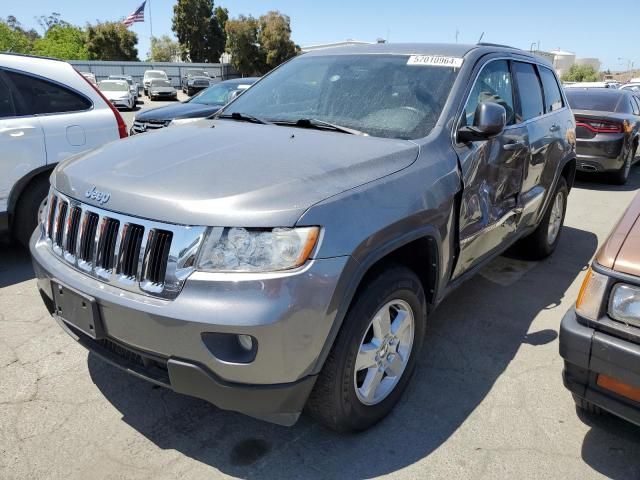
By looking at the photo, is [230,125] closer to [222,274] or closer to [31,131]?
[222,274]

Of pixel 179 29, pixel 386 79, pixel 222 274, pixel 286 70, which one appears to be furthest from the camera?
pixel 179 29

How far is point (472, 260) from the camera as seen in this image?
3.35m

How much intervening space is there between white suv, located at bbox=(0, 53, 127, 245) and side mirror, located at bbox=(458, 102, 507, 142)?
11.2 feet

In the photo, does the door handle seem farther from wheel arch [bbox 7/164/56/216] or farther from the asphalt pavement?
wheel arch [bbox 7/164/56/216]

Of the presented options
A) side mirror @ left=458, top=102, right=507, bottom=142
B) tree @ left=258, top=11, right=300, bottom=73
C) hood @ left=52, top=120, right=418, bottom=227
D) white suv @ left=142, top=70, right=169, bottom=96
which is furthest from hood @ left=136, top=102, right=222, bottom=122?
tree @ left=258, top=11, right=300, bottom=73

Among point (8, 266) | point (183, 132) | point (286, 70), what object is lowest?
point (8, 266)

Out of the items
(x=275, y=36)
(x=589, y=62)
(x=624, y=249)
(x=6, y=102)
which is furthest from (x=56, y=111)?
(x=589, y=62)

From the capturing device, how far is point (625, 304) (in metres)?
2.08

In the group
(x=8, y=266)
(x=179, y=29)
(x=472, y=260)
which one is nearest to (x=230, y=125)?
(x=472, y=260)

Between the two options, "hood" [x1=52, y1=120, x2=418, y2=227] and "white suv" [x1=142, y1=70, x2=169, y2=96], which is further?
"white suv" [x1=142, y1=70, x2=169, y2=96]

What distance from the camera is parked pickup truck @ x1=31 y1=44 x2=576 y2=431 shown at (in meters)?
2.00

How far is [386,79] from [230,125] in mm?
999

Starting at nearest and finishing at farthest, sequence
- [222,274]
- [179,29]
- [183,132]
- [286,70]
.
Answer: [222,274] → [183,132] → [286,70] → [179,29]

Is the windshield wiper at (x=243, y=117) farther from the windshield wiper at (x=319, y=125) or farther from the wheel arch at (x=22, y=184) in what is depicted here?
the wheel arch at (x=22, y=184)
